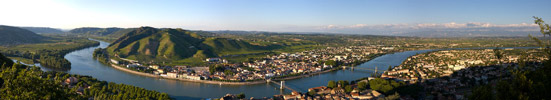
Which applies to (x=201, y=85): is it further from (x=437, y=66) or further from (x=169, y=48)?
(x=169, y=48)

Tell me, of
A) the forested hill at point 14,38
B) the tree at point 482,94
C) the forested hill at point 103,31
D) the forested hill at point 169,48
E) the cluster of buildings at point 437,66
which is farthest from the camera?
the forested hill at point 103,31

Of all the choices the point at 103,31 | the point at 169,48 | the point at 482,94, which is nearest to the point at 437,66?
the point at 482,94

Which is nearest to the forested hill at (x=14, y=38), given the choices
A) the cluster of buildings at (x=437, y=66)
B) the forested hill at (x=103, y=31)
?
the forested hill at (x=103, y=31)

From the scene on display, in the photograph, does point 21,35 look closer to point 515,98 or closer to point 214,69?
point 214,69

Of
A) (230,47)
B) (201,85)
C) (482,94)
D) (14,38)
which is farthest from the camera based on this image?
(14,38)

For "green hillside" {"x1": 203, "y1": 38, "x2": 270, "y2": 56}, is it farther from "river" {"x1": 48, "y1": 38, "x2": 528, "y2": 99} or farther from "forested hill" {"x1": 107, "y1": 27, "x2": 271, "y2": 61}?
"river" {"x1": 48, "y1": 38, "x2": 528, "y2": 99}

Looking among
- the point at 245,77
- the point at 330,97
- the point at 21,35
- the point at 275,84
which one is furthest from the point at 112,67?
the point at 21,35

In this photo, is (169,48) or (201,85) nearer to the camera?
(201,85)

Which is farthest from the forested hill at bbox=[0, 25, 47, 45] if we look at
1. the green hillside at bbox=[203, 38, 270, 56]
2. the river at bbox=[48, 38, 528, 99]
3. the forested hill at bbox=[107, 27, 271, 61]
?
the river at bbox=[48, 38, 528, 99]

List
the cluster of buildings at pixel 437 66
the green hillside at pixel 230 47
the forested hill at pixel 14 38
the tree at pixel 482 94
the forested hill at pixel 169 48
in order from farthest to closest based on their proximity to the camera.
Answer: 1. the forested hill at pixel 14 38
2. the green hillside at pixel 230 47
3. the forested hill at pixel 169 48
4. the cluster of buildings at pixel 437 66
5. the tree at pixel 482 94

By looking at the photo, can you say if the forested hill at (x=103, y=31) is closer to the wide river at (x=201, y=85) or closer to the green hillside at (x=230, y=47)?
the green hillside at (x=230, y=47)

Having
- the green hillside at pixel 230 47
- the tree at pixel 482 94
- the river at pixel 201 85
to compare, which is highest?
the tree at pixel 482 94

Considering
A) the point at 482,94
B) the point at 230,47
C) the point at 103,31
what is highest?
the point at 482,94
